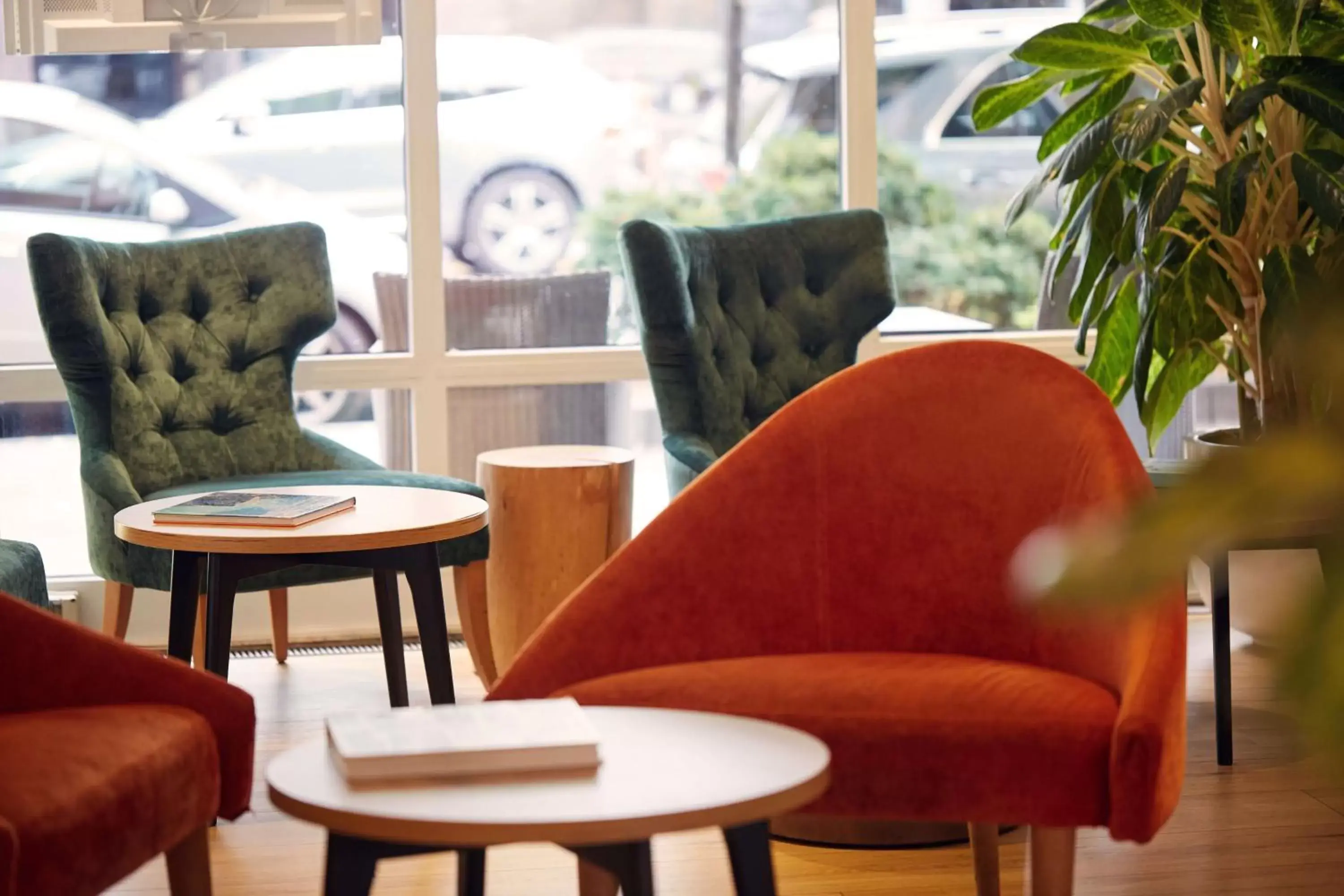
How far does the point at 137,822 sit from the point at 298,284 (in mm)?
2234

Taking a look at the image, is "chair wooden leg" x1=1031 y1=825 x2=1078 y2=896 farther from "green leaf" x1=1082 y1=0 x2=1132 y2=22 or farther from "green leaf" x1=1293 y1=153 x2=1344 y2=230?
"green leaf" x1=1082 y1=0 x2=1132 y2=22

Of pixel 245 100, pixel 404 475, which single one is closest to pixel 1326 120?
pixel 404 475

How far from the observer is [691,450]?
3334 mm

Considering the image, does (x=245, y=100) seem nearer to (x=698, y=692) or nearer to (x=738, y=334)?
(x=738, y=334)

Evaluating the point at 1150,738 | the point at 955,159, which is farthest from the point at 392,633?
the point at 955,159

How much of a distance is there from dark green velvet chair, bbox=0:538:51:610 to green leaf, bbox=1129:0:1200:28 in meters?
2.27

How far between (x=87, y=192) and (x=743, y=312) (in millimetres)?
1738

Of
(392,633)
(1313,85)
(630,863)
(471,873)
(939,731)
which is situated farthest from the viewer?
(392,633)

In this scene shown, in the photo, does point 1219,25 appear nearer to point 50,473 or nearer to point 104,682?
point 104,682

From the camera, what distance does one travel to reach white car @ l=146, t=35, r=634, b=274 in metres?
4.10

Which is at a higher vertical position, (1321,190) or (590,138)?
(590,138)

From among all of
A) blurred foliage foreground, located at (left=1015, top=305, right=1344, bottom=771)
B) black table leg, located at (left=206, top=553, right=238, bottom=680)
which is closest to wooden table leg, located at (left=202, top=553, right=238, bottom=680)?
black table leg, located at (left=206, top=553, right=238, bottom=680)

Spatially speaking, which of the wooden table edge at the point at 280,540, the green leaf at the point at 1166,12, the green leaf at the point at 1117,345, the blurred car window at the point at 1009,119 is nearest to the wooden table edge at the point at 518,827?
the wooden table edge at the point at 280,540

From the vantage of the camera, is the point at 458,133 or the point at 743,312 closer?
the point at 743,312
